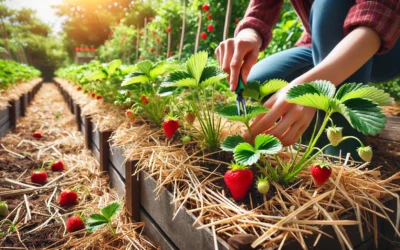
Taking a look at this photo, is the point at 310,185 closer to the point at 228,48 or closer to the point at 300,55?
the point at 228,48

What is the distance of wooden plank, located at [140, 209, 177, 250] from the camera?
1.02m

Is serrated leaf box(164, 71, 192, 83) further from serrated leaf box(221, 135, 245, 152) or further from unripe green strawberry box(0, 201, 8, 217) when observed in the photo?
unripe green strawberry box(0, 201, 8, 217)

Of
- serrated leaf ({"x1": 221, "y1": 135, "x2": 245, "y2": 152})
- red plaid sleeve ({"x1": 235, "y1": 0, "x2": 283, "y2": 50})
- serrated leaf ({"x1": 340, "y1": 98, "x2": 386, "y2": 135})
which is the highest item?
red plaid sleeve ({"x1": 235, "y1": 0, "x2": 283, "y2": 50})

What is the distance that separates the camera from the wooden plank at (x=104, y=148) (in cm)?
175

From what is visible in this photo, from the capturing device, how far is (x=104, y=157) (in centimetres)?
182

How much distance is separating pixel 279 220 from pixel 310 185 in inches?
7.3

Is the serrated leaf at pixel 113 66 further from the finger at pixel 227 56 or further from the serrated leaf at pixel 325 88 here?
the serrated leaf at pixel 325 88

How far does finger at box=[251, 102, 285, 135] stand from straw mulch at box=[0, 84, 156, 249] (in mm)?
580

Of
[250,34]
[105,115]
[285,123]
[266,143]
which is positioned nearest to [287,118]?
[285,123]

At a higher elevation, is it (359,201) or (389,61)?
(389,61)

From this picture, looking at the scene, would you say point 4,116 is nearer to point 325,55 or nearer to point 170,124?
point 170,124

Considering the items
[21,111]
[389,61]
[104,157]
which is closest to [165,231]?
[104,157]

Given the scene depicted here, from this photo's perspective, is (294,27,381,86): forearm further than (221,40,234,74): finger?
No

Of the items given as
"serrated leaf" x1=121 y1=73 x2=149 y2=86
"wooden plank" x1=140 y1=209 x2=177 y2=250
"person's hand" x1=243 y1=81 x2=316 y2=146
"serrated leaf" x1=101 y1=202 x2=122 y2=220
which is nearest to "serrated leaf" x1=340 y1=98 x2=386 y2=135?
"person's hand" x1=243 y1=81 x2=316 y2=146
